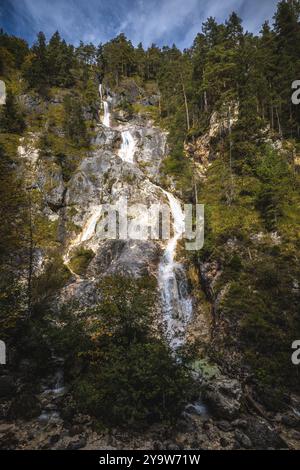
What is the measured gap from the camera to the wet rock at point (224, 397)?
11.9 m

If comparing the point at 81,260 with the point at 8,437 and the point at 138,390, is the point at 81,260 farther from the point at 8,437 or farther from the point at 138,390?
the point at 8,437

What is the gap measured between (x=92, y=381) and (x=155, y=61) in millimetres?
75288

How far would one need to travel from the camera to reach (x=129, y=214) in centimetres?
2858

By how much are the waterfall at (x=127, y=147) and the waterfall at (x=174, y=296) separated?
750 inches

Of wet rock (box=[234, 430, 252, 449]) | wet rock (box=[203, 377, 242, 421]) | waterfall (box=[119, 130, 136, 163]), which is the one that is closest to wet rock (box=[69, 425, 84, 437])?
wet rock (box=[203, 377, 242, 421])

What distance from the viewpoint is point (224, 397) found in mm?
12422

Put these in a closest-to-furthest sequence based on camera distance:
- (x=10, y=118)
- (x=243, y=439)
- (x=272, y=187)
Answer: (x=243, y=439) → (x=272, y=187) → (x=10, y=118)

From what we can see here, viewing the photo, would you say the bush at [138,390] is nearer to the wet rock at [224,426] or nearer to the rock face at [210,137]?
the wet rock at [224,426]

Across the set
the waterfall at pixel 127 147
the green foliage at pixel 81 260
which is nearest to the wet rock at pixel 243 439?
the green foliage at pixel 81 260

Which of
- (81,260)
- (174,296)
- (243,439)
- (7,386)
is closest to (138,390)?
(243,439)

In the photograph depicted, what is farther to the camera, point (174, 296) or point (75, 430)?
point (174, 296)

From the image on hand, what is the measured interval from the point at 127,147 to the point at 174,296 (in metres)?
28.2
